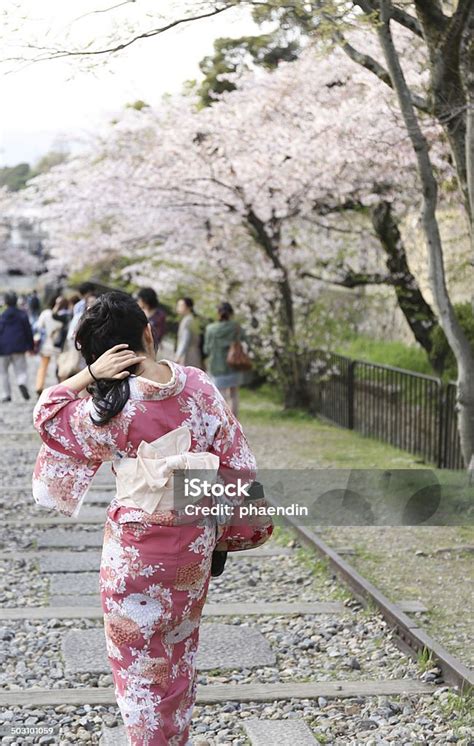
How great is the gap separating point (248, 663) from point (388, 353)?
12515mm

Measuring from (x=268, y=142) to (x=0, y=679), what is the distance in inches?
398

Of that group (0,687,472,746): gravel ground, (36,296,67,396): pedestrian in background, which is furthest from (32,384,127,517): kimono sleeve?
(36,296,67,396): pedestrian in background

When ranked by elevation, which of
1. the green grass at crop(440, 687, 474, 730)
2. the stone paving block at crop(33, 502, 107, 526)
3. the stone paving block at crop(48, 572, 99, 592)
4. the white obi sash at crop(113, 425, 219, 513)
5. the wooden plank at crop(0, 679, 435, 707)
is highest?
the white obi sash at crop(113, 425, 219, 513)

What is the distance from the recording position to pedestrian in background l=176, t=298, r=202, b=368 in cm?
1204

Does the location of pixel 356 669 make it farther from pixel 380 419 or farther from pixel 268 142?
pixel 268 142

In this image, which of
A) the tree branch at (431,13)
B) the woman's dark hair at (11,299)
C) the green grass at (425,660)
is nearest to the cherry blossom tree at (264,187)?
the woman's dark hair at (11,299)

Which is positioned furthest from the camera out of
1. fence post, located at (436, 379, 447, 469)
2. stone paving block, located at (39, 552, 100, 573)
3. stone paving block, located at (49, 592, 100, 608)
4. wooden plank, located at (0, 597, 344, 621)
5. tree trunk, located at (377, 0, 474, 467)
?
fence post, located at (436, 379, 447, 469)

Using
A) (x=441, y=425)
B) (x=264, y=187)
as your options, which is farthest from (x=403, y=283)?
(x=441, y=425)

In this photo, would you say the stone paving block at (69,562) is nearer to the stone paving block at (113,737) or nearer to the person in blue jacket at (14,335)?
the stone paving block at (113,737)

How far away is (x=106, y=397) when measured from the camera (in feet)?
9.77

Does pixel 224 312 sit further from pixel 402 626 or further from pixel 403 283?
pixel 402 626

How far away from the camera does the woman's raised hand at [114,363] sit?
295 centimetres

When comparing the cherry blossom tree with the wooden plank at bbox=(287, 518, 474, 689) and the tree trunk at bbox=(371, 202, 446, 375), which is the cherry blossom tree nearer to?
the tree trunk at bbox=(371, 202, 446, 375)

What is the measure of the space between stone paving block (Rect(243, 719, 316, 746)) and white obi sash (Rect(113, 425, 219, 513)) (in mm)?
1440
